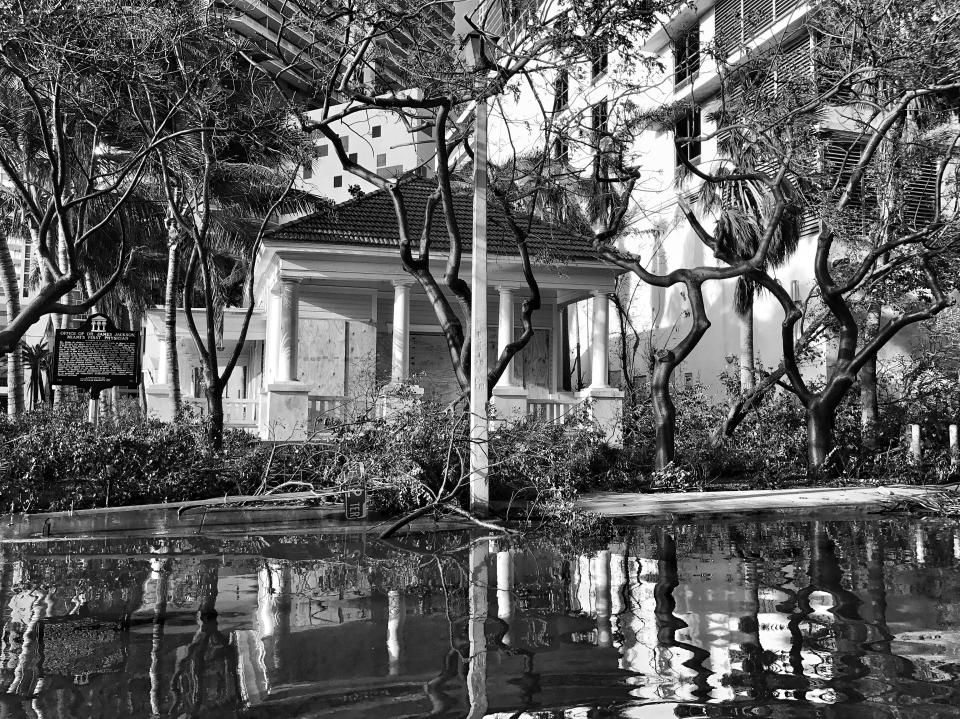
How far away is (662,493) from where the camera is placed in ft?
→ 47.3

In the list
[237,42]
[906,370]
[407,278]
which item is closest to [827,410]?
[906,370]

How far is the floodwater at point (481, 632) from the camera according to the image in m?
4.17

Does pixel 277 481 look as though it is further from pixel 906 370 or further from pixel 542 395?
pixel 906 370

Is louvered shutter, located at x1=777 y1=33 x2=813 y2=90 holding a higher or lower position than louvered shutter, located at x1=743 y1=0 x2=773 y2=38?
lower

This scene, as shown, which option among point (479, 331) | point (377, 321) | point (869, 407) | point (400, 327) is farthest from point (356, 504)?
point (869, 407)

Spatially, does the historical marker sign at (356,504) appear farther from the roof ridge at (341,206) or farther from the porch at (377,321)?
the roof ridge at (341,206)

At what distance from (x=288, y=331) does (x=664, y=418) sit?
7.80m

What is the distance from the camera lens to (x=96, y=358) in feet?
41.8

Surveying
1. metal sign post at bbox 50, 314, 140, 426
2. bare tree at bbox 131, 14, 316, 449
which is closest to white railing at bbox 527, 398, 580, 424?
bare tree at bbox 131, 14, 316, 449

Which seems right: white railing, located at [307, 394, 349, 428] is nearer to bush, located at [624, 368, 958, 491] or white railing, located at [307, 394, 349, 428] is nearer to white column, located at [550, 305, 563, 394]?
bush, located at [624, 368, 958, 491]

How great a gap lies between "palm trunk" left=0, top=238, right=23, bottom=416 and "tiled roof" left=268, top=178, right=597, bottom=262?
4803 millimetres

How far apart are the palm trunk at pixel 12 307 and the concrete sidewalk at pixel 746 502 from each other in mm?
9510

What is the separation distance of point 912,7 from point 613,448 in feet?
29.2

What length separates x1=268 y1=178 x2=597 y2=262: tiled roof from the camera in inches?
719
